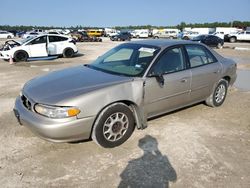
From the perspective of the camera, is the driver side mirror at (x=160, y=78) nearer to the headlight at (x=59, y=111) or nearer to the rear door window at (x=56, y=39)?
the headlight at (x=59, y=111)

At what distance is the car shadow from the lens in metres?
2.90

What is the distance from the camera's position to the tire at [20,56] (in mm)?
13195

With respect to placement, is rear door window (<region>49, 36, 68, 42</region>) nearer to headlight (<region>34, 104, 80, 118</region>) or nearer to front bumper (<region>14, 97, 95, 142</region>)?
front bumper (<region>14, 97, 95, 142</region>)

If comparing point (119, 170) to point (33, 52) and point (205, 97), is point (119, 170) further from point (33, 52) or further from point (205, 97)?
point (33, 52)

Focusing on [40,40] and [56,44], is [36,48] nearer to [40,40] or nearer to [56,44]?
[40,40]

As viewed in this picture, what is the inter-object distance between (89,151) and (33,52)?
37.8 ft

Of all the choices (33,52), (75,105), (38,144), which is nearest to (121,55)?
(75,105)

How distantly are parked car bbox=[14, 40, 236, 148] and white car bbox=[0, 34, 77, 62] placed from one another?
999 centimetres

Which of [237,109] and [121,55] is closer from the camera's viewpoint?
[121,55]

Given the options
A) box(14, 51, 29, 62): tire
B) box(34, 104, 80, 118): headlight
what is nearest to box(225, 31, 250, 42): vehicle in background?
box(14, 51, 29, 62): tire

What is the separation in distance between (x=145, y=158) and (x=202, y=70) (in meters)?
2.28

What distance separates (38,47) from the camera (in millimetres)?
13781

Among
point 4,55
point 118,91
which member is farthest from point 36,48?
point 118,91

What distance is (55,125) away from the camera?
318cm
